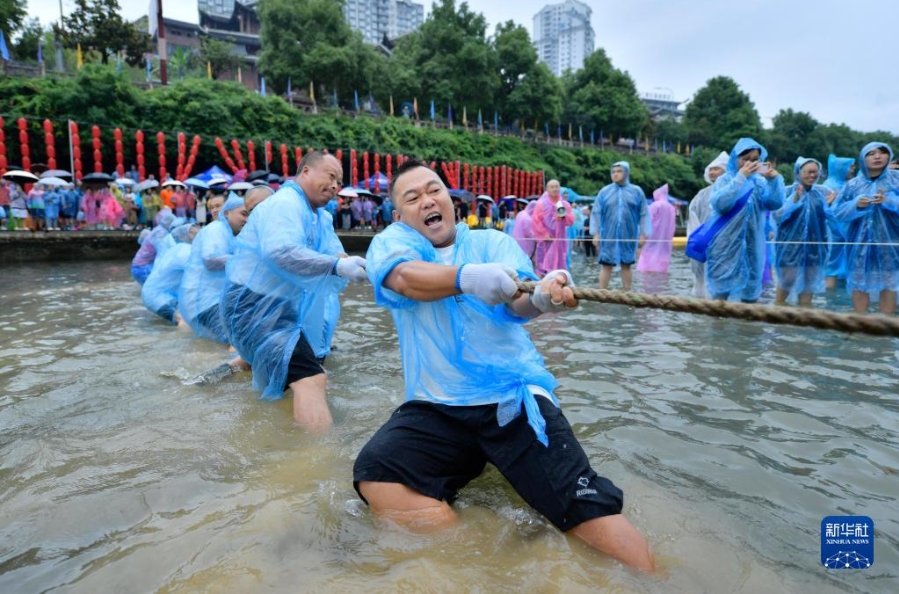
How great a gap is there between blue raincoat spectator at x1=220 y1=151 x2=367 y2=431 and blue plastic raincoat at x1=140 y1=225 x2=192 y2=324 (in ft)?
10.2

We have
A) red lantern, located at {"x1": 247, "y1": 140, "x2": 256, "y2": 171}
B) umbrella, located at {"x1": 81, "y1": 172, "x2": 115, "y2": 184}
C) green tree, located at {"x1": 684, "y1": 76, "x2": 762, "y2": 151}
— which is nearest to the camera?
umbrella, located at {"x1": 81, "y1": 172, "x2": 115, "y2": 184}

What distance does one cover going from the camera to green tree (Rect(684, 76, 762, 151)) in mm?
51781

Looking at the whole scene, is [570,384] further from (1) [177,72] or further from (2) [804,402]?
(1) [177,72]

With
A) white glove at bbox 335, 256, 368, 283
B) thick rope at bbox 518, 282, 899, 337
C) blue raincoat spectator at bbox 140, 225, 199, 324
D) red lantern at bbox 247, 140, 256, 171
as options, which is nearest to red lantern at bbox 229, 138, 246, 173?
red lantern at bbox 247, 140, 256, 171

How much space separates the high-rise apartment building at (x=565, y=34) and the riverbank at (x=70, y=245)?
136m

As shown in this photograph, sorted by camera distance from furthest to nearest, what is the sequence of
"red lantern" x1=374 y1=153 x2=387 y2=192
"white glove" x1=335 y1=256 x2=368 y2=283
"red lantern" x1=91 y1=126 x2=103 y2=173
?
1. "red lantern" x1=374 y1=153 x2=387 y2=192
2. "red lantern" x1=91 y1=126 x2=103 y2=173
3. "white glove" x1=335 y1=256 x2=368 y2=283

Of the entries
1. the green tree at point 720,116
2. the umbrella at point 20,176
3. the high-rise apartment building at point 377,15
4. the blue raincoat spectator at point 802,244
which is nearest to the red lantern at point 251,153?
the umbrella at point 20,176

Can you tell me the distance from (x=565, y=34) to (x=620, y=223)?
14861cm

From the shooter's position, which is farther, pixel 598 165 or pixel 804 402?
pixel 598 165

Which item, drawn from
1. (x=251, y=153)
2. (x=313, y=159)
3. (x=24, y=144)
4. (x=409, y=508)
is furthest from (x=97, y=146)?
(x=409, y=508)

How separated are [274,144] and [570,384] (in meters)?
20.9

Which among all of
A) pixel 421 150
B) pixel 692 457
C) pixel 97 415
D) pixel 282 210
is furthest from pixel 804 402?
pixel 421 150

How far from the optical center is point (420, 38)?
37156 mm

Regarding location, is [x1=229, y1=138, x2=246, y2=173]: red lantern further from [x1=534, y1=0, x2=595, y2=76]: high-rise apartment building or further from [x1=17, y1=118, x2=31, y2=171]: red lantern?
[x1=534, y1=0, x2=595, y2=76]: high-rise apartment building
